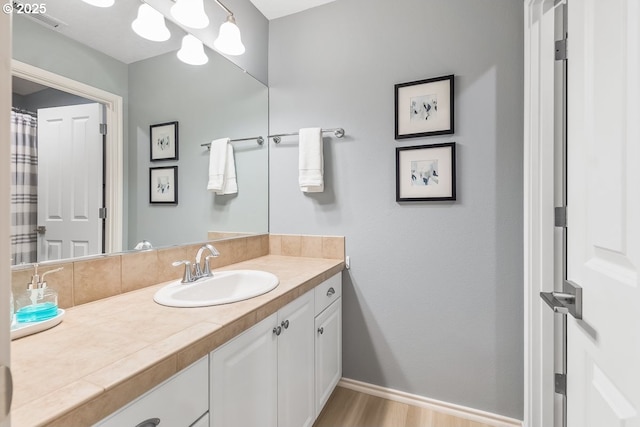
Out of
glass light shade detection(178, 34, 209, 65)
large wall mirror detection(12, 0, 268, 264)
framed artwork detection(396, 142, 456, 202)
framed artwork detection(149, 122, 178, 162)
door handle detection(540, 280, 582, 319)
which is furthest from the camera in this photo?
framed artwork detection(396, 142, 456, 202)

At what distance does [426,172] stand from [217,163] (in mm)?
1216

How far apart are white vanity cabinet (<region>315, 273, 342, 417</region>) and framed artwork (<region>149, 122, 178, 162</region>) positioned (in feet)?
3.29

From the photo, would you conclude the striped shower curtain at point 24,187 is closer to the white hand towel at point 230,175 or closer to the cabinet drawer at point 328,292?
the white hand towel at point 230,175

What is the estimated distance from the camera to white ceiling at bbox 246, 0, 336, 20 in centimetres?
200

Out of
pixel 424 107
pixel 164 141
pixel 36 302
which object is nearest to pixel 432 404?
pixel 424 107

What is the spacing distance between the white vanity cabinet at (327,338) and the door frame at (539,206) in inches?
38.0

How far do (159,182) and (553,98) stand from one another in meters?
1.82

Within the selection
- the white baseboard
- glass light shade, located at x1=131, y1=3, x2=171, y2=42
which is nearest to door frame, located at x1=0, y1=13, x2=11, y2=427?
glass light shade, located at x1=131, y1=3, x2=171, y2=42

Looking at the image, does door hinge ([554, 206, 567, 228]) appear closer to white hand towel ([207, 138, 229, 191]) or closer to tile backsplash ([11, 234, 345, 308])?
tile backsplash ([11, 234, 345, 308])
